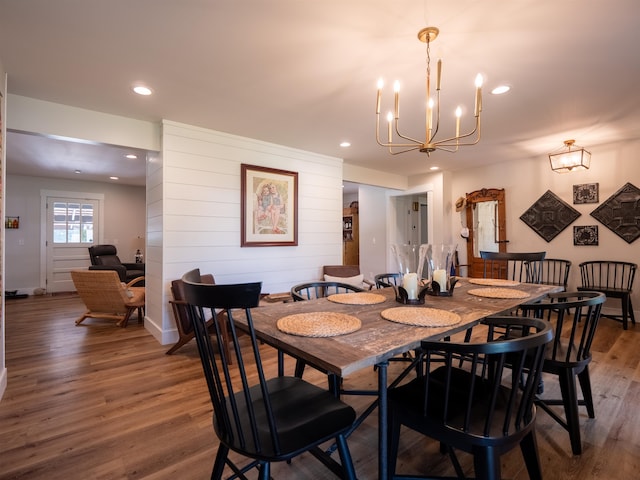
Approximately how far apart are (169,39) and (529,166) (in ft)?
17.2

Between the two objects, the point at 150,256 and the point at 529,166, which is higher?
the point at 529,166

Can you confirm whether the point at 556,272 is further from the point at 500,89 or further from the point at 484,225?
the point at 500,89

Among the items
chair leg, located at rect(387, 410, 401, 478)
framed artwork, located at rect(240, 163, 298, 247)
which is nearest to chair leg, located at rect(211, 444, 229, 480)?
chair leg, located at rect(387, 410, 401, 478)

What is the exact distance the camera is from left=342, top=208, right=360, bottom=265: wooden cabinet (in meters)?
8.18

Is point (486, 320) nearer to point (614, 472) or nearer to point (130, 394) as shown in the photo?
point (614, 472)

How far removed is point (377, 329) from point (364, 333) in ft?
0.29

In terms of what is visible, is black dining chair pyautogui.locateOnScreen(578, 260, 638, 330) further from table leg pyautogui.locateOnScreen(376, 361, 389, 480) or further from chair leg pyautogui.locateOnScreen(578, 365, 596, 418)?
table leg pyautogui.locateOnScreen(376, 361, 389, 480)

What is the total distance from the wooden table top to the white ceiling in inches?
65.7

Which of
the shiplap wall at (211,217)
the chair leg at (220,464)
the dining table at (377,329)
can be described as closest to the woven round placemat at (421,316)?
the dining table at (377,329)

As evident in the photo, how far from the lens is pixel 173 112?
3250 millimetres

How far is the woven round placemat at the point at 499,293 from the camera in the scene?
2121 millimetres

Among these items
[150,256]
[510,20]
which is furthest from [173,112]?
[510,20]

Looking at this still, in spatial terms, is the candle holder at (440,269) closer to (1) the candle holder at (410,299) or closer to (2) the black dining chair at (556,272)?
(1) the candle holder at (410,299)

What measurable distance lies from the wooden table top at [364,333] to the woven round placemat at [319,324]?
3 centimetres
